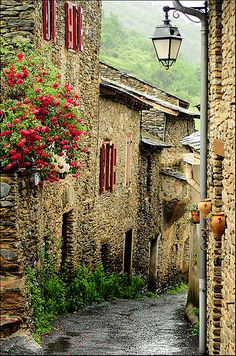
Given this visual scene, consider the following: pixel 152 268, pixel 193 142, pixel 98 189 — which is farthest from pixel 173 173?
pixel 193 142

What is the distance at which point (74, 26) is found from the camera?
15.1 m

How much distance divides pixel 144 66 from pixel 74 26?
54.2m

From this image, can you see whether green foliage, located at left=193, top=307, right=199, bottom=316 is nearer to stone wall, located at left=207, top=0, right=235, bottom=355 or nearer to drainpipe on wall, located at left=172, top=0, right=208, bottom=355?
drainpipe on wall, located at left=172, top=0, right=208, bottom=355

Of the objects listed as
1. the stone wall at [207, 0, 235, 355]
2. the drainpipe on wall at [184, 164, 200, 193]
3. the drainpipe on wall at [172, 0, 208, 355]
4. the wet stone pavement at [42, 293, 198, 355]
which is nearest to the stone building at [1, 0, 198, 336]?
the wet stone pavement at [42, 293, 198, 355]

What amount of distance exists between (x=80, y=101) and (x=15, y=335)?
7.08 meters

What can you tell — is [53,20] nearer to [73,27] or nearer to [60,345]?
[73,27]

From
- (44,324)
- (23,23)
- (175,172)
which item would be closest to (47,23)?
(23,23)

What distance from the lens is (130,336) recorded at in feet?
38.8

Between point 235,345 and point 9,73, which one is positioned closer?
point 235,345

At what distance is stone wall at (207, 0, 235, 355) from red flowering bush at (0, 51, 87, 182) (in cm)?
238

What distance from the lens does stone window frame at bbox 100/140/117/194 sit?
18.3 m

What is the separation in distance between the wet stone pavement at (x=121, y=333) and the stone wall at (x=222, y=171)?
1.27 m

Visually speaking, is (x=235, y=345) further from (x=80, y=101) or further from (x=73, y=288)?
(x=80, y=101)

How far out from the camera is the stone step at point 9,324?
9.88 metres
